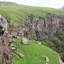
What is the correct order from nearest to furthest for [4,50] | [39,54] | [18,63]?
[4,50] → [18,63] → [39,54]

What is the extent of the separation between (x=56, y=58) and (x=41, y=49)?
5.93 metres

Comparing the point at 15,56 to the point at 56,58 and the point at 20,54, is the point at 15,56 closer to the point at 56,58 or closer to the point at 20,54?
the point at 20,54

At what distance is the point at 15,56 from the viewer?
210 ft

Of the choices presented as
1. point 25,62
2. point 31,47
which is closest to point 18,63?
point 25,62

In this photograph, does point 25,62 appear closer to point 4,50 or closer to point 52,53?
point 52,53

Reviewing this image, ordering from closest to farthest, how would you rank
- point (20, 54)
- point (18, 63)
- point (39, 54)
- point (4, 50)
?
point (4, 50)
point (18, 63)
point (20, 54)
point (39, 54)

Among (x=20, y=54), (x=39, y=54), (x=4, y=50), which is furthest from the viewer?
(x=39, y=54)

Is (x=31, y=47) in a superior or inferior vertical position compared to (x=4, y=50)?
inferior

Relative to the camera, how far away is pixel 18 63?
60.8 m

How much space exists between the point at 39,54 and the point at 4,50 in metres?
29.9

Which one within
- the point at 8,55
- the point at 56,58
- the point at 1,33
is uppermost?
the point at 1,33

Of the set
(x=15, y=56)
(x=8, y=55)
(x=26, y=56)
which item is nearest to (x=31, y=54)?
(x=26, y=56)

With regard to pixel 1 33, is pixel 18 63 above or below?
below

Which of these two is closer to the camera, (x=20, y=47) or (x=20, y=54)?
(x=20, y=54)
